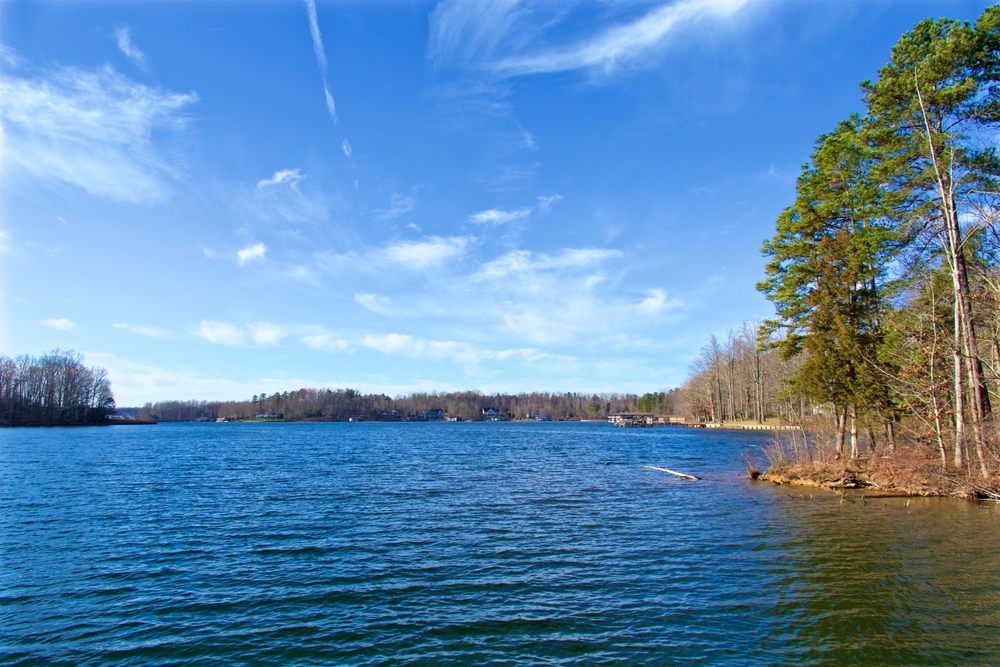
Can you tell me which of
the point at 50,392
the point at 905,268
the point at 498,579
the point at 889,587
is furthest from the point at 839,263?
the point at 50,392

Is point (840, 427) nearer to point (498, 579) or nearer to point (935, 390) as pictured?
point (935, 390)

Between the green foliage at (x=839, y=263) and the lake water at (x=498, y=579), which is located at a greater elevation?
the green foliage at (x=839, y=263)

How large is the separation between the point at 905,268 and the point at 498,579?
25659 millimetres

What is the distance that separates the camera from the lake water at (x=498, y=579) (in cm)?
951

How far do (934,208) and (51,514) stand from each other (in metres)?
38.8

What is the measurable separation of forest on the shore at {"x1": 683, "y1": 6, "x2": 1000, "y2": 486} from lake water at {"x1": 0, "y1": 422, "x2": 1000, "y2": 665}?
5.21m

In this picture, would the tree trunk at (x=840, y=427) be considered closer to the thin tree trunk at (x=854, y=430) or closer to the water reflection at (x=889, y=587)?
the thin tree trunk at (x=854, y=430)

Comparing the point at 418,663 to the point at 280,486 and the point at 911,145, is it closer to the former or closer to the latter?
the point at 280,486

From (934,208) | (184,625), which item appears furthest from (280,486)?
(934,208)

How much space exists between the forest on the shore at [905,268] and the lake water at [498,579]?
521cm

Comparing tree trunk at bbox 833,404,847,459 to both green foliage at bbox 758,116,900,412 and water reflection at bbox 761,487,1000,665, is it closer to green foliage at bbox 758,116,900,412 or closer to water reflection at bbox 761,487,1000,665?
green foliage at bbox 758,116,900,412

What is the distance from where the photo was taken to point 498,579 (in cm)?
1321

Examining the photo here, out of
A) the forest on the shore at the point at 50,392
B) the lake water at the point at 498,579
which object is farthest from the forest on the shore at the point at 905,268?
the forest on the shore at the point at 50,392

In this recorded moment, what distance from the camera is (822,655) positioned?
9.02m
